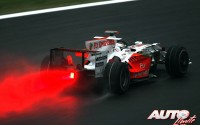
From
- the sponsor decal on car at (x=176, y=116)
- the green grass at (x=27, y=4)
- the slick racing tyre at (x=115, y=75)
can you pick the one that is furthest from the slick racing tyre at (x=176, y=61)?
the green grass at (x=27, y=4)

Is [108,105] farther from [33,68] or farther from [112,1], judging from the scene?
[112,1]

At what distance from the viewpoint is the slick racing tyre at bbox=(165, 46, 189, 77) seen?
42.9 ft

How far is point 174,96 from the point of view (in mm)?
12273

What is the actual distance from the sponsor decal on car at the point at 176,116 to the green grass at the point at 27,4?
1023 cm

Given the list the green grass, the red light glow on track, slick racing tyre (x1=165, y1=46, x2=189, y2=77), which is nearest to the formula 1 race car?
slick racing tyre (x1=165, y1=46, x2=189, y2=77)

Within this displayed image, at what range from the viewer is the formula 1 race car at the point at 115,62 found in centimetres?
1202

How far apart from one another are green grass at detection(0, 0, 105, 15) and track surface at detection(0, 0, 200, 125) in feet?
3.17

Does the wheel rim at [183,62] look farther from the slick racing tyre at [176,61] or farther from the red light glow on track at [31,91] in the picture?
the red light glow on track at [31,91]

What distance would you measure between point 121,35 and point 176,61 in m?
4.94

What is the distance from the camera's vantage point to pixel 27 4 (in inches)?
818

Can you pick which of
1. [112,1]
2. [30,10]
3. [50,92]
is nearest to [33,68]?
[50,92]

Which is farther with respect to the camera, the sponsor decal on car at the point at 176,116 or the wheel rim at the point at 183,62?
the wheel rim at the point at 183,62

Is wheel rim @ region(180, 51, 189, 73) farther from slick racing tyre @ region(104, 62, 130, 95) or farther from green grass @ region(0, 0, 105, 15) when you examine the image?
green grass @ region(0, 0, 105, 15)

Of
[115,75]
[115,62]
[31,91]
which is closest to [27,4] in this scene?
[31,91]
